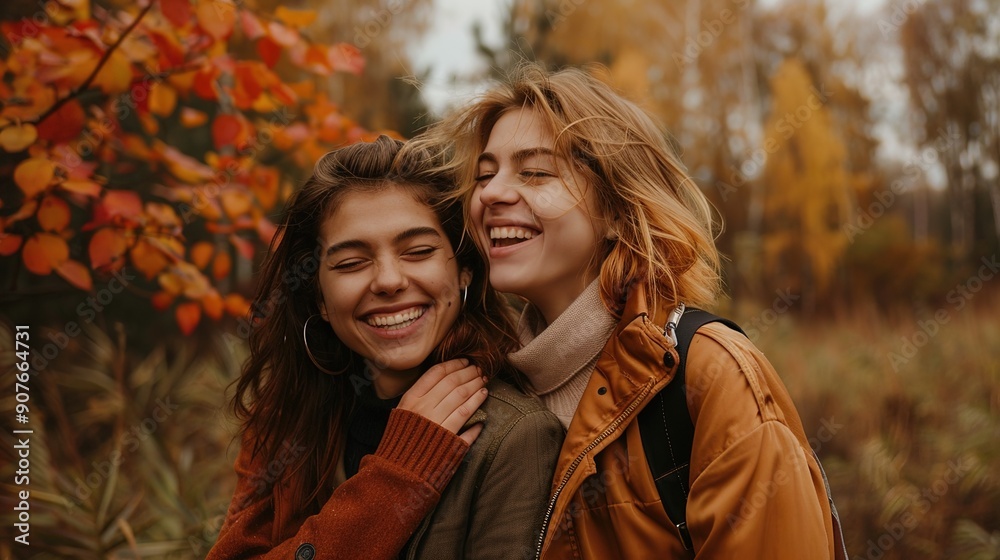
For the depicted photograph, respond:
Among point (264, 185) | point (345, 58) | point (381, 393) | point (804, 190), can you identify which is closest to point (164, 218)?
point (264, 185)

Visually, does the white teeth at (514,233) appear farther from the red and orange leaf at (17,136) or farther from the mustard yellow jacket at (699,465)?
the red and orange leaf at (17,136)

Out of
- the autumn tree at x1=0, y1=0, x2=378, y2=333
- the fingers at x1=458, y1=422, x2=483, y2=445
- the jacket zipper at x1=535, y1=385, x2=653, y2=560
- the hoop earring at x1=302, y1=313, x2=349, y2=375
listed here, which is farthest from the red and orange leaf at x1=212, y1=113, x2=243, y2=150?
the jacket zipper at x1=535, y1=385, x2=653, y2=560

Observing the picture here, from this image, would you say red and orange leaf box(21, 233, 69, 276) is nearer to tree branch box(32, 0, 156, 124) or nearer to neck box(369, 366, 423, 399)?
tree branch box(32, 0, 156, 124)

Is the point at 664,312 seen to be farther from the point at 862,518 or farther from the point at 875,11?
the point at 875,11

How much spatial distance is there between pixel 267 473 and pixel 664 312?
4.41ft

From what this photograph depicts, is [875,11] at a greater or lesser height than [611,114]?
greater

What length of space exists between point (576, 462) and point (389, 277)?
71cm

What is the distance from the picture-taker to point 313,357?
2.38 meters

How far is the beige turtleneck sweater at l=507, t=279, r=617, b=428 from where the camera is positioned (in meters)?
2.08

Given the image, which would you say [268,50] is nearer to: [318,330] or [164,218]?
[164,218]

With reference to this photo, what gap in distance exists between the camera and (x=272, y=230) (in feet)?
11.5

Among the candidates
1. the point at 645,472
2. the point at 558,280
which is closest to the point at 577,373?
the point at 558,280

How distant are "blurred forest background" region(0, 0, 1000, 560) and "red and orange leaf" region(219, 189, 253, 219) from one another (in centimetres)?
2

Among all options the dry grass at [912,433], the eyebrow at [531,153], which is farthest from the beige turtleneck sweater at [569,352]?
the dry grass at [912,433]
